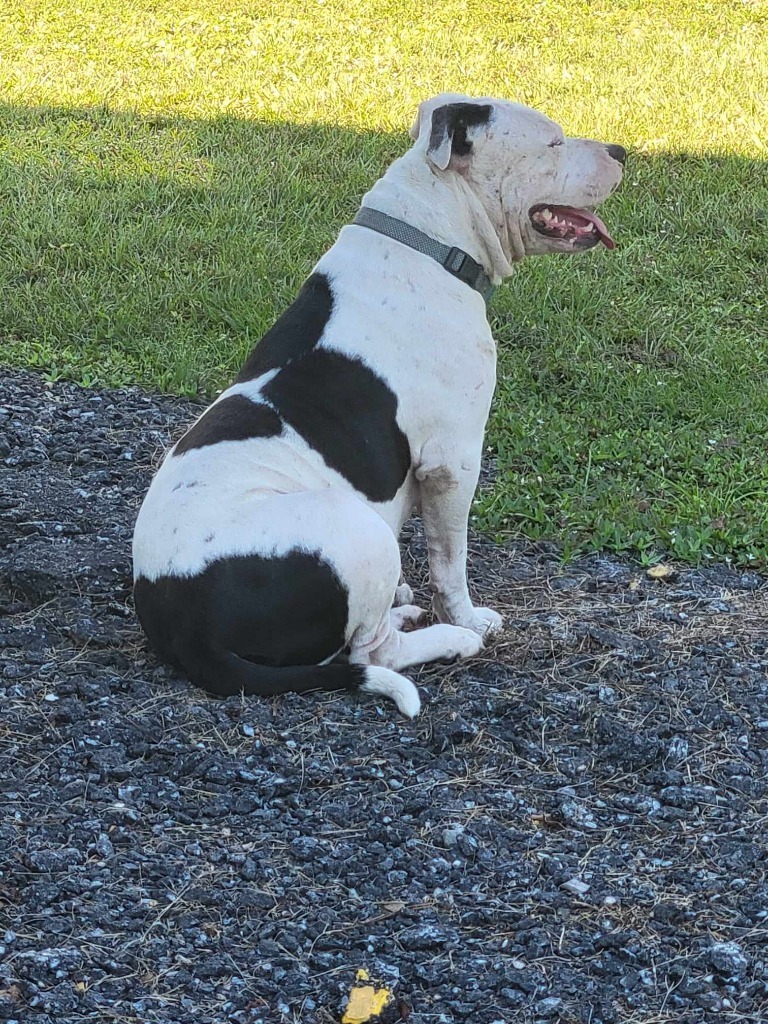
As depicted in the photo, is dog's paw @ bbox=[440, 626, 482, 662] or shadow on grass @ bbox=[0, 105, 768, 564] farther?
shadow on grass @ bbox=[0, 105, 768, 564]

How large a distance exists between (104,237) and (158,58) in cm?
399

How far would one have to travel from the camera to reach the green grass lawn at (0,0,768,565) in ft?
21.3

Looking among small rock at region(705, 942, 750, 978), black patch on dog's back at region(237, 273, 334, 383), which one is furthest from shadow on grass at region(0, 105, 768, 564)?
small rock at region(705, 942, 750, 978)

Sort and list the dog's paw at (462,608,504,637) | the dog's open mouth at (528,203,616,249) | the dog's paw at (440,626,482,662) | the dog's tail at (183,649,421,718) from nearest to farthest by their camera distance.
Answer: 1. the dog's tail at (183,649,421,718)
2. the dog's paw at (440,626,482,662)
3. the dog's open mouth at (528,203,616,249)
4. the dog's paw at (462,608,504,637)

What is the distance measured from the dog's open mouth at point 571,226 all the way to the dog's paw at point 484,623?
1.34 m

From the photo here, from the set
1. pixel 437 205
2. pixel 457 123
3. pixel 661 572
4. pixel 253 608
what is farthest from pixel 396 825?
pixel 457 123

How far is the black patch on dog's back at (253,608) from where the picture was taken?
12.8 ft

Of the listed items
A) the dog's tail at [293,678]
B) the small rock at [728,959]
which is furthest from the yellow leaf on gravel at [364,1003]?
the dog's tail at [293,678]

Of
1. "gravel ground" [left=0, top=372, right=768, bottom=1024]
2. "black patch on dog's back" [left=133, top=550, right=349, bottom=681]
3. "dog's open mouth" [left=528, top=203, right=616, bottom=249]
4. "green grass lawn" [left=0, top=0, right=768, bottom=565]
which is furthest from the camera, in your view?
"green grass lawn" [left=0, top=0, right=768, bottom=565]

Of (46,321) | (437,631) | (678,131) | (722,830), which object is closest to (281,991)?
(722,830)

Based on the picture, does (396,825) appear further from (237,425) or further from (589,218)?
(589,218)

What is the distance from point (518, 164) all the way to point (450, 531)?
128 cm

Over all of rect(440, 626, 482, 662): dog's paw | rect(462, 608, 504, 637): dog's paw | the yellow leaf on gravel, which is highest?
the yellow leaf on gravel

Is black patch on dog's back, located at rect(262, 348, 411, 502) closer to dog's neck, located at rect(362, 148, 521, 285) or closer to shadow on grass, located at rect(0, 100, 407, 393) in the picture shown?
dog's neck, located at rect(362, 148, 521, 285)
